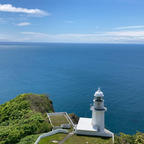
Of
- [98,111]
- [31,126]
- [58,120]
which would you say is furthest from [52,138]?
[58,120]

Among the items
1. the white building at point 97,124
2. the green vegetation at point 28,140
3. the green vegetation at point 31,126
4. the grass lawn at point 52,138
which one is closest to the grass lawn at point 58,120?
the green vegetation at point 31,126

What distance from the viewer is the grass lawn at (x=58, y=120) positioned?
1316 inches

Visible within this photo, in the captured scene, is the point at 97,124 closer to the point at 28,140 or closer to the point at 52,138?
the point at 52,138

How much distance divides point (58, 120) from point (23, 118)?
Result: 304 inches

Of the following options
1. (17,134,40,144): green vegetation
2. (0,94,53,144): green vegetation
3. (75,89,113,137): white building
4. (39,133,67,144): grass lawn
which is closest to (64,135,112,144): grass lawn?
(75,89,113,137): white building

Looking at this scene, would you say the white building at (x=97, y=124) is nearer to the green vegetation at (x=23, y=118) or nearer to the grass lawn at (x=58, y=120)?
the grass lawn at (x=58, y=120)

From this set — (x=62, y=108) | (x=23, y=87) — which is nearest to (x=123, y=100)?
(x=62, y=108)

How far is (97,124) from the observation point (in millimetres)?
29094

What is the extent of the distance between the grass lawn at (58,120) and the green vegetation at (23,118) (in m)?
1.26

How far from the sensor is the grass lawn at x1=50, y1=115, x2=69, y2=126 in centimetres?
3342

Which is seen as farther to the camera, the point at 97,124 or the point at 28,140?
the point at 97,124

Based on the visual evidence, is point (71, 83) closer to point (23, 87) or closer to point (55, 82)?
point (55, 82)

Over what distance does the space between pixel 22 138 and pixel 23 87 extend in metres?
55.9

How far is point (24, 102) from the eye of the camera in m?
43.2
